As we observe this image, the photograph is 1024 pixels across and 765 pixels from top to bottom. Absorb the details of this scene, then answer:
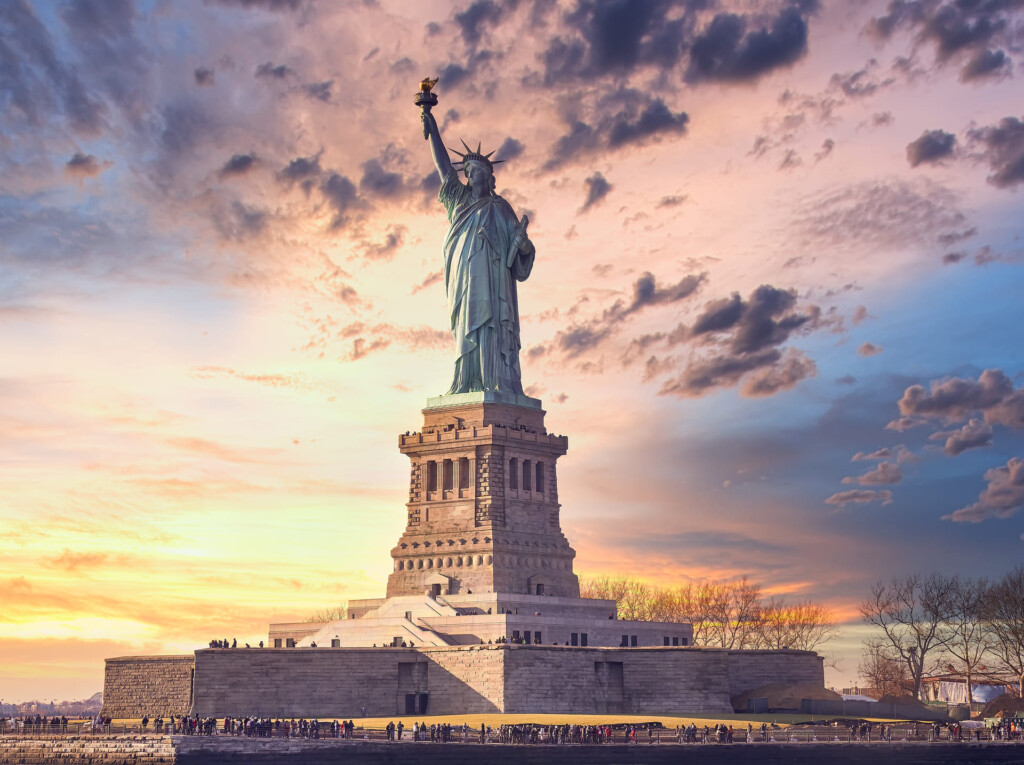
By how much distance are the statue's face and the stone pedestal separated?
526 inches

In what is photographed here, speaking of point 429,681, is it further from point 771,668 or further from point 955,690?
point 955,690

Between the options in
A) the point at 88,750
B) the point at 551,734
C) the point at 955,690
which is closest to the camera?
the point at 551,734

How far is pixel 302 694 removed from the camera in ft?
216

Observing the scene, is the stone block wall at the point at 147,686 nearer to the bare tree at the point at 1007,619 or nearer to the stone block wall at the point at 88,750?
the stone block wall at the point at 88,750

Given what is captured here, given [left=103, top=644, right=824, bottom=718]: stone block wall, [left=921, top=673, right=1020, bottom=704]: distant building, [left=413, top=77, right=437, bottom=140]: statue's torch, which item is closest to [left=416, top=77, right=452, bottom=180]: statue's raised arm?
[left=413, top=77, right=437, bottom=140]: statue's torch

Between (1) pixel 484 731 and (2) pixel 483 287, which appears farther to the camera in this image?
(2) pixel 483 287

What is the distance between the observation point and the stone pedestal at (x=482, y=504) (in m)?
79.8

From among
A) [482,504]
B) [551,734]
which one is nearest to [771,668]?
[551,734]

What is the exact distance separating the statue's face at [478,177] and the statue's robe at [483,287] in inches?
23.2

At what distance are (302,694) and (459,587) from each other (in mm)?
15257

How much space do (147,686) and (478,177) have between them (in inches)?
1443

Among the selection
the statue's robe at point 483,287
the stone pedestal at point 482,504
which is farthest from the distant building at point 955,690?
the statue's robe at point 483,287

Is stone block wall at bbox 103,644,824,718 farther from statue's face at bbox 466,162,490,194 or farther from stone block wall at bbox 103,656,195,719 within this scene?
statue's face at bbox 466,162,490,194

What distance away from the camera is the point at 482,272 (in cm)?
8581
